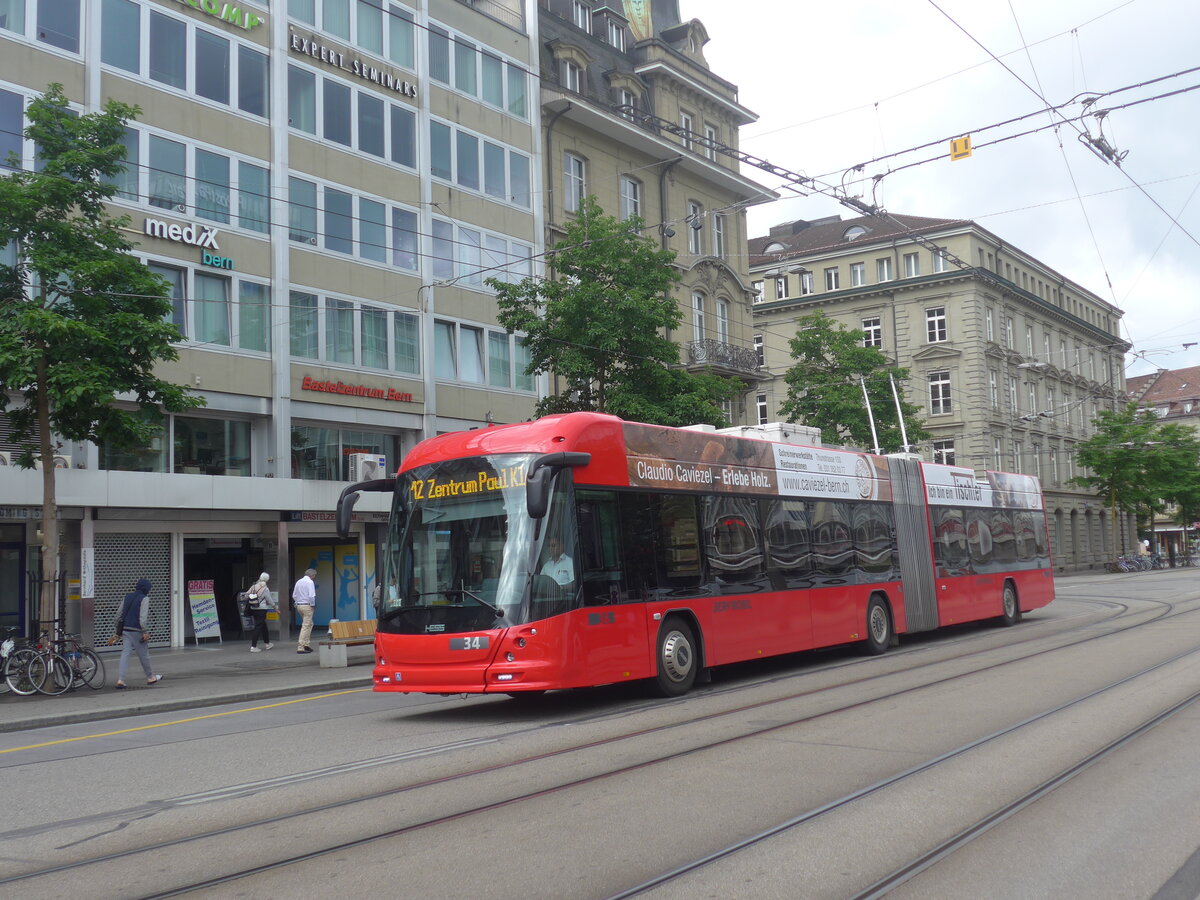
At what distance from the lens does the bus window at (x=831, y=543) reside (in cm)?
1648

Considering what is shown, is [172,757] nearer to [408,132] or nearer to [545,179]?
[408,132]

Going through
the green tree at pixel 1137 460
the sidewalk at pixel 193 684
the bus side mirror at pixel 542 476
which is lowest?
the sidewalk at pixel 193 684

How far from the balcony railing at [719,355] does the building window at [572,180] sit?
6.20 meters

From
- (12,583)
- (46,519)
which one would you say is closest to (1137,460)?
(12,583)

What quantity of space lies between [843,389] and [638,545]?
29.5m

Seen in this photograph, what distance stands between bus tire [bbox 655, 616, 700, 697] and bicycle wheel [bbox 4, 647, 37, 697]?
8854mm

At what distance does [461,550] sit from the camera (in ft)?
38.8

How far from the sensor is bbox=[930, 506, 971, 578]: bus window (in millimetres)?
20469

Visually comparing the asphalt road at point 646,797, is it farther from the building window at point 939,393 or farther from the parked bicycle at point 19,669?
the building window at point 939,393

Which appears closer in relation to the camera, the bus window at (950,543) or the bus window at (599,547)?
the bus window at (599,547)

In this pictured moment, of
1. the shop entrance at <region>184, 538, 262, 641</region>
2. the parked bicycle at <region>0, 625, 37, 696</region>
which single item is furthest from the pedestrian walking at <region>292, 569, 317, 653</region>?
the parked bicycle at <region>0, 625, 37, 696</region>

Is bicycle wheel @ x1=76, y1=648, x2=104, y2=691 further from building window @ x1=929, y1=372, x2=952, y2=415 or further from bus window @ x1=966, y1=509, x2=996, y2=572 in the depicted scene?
building window @ x1=929, y1=372, x2=952, y2=415

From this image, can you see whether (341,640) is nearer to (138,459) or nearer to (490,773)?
(138,459)

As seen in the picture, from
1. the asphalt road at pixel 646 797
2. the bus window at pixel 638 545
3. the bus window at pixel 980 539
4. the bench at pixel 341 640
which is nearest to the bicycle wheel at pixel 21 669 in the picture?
Result: the asphalt road at pixel 646 797
